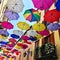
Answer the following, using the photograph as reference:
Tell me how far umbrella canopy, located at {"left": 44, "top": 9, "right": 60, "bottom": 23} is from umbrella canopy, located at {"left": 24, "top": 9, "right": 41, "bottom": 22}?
6.9 inches

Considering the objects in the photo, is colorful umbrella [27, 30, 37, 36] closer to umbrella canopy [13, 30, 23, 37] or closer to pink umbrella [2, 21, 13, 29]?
umbrella canopy [13, 30, 23, 37]

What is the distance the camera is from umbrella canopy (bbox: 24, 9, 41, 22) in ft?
8.83

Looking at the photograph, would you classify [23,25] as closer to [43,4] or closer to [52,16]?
[52,16]

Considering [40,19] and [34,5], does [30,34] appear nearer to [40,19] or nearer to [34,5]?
[40,19]

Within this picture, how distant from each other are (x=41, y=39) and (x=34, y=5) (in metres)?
1.75

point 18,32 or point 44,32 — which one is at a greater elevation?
point 18,32

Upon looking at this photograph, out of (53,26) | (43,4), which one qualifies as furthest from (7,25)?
(43,4)

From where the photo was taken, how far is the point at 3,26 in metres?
3.35

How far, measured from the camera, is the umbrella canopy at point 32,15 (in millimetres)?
2691

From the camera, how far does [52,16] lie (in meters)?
2.69

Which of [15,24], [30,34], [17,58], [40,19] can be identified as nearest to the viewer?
[40,19]

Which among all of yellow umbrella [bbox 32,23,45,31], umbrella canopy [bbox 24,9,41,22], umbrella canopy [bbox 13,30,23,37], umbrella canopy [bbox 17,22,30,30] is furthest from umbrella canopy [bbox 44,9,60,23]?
umbrella canopy [bbox 13,30,23,37]

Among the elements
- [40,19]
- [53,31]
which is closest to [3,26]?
[40,19]

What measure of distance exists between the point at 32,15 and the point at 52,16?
0.41 metres
